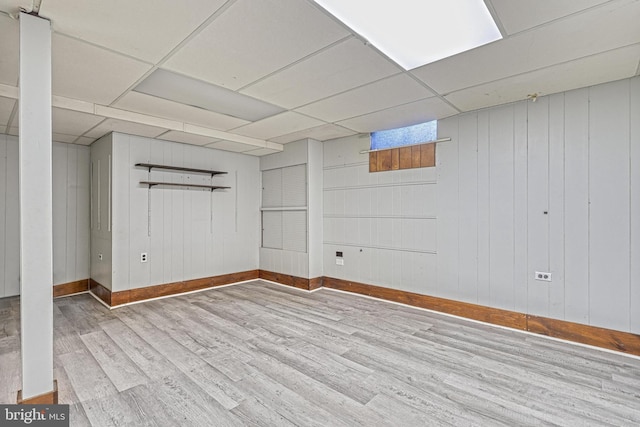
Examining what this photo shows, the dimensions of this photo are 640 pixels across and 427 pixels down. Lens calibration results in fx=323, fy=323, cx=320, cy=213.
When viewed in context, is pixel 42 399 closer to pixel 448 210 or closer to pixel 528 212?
pixel 448 210

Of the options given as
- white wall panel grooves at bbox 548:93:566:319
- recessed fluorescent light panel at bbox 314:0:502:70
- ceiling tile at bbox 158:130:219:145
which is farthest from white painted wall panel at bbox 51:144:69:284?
white wall panel grooves at bbox 548:93:566:319

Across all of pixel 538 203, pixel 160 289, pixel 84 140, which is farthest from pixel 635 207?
pixel 84 140

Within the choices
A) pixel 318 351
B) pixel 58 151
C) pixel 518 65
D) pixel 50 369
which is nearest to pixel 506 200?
A: pixel 518 65

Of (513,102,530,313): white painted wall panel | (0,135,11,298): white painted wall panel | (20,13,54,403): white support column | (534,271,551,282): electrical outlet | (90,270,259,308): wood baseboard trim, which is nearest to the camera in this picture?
(20,13,54,403): white support column

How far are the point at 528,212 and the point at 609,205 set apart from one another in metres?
0.66

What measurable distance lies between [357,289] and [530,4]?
4.03 m

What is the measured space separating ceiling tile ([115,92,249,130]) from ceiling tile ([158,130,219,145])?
310mm

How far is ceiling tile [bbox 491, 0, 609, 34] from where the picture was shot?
1881 mm

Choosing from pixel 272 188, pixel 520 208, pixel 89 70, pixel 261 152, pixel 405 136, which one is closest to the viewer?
pixel 89 70

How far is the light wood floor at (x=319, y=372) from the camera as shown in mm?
2131

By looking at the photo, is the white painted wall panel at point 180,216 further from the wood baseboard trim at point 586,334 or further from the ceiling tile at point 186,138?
the wood baseboard trim at point 586,334

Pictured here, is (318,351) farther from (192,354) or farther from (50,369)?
(50,369)

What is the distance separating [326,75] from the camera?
112 inches

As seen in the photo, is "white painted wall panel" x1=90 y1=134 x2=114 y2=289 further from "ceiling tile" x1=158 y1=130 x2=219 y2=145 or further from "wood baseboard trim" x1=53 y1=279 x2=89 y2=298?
"ceiling tile" x1=158 y1=130 x2=219 y2=145
